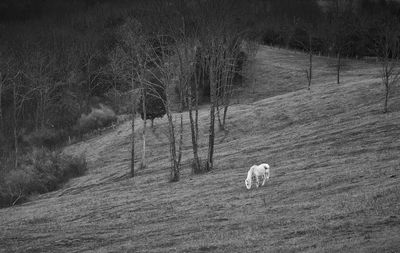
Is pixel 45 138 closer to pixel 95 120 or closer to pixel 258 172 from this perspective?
pixel 95 120

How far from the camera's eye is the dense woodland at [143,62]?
157ft

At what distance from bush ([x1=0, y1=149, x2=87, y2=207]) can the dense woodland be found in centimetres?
63

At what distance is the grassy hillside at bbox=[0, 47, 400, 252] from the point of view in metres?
20.5

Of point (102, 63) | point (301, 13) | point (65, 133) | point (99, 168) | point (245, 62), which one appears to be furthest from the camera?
point (301, 13)

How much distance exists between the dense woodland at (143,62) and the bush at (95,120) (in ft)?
0.61

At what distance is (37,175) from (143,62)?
58.9ft

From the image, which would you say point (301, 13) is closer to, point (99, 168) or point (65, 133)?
point (65, 133)

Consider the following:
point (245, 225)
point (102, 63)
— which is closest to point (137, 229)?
point (245, 225)

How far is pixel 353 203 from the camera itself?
909 inches

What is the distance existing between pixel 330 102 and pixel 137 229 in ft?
154

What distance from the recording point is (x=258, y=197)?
2923cm

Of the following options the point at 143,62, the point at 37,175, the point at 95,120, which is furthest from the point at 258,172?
the point at 95,120

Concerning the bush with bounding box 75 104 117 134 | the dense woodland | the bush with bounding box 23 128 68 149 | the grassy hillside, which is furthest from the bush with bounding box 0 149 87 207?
the bush with bounding box 75 104 117 134

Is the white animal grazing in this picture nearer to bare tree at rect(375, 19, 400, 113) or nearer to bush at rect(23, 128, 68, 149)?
bare tree at rect(375, 19, 400, 113)
